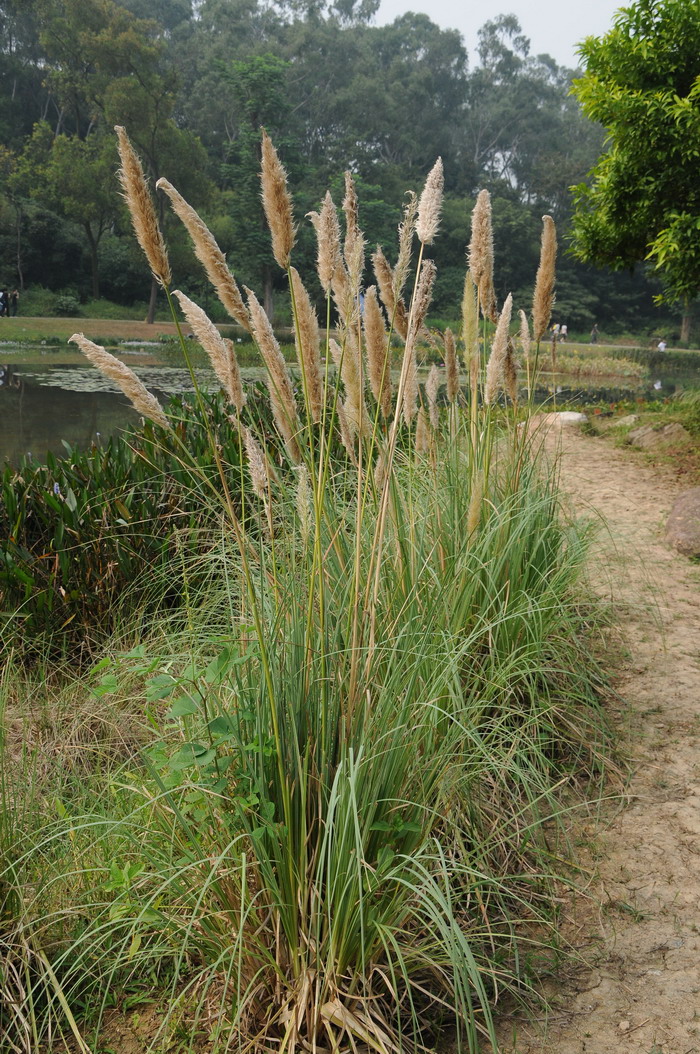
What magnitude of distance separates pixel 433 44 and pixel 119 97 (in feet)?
157

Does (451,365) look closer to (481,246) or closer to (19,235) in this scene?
(481,246)

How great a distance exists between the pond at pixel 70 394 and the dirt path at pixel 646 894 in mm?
4332

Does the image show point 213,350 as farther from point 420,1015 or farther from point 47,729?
point 47,729

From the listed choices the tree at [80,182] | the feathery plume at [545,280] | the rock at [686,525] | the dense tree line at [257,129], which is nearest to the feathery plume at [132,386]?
the feathery plume at [545,280]

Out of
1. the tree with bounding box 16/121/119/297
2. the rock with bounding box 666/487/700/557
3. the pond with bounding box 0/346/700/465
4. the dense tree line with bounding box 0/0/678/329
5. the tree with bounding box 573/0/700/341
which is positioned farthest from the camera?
the dense tree line with bounding box 0/0/678/329

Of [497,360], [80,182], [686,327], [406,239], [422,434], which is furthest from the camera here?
[686,327]

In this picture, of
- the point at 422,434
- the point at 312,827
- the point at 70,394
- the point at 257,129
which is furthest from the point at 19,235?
the point at 312,827

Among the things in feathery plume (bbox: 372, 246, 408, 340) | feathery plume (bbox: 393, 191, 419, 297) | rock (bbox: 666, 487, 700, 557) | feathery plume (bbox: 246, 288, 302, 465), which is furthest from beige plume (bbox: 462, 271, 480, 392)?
rock (bbox: 666, 487, 700, 557)

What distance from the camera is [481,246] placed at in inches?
96.6

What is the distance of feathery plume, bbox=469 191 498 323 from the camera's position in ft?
7.87

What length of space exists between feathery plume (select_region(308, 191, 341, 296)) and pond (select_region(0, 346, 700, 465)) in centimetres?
569

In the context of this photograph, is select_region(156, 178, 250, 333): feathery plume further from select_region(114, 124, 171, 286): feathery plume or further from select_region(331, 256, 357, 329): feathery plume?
select_region(331, 256, 357, 329): feathery plume

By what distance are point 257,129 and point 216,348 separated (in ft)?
131

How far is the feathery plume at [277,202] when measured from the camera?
1.50 meters
